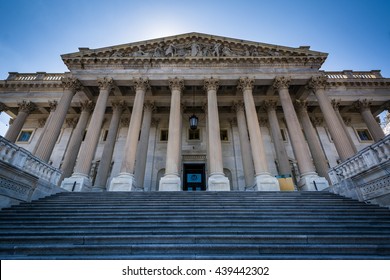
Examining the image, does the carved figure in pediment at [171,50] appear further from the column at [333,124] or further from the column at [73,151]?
the column at [333,124]

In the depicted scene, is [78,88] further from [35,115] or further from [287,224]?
[287,224]

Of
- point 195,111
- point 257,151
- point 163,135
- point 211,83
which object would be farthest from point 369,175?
point 163,135

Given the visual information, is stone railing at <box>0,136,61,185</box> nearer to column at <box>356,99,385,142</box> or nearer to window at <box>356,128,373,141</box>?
column at <box>356,99,385,142</box>

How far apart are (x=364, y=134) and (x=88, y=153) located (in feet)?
88.0

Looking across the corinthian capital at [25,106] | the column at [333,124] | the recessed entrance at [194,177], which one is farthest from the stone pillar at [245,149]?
the corinthian capital at [25,106]

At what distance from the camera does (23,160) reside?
23.8 ft

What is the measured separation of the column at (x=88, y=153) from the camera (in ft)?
37.9

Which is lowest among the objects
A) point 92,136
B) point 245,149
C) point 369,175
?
point 369,175

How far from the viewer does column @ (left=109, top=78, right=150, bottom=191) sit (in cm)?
1152

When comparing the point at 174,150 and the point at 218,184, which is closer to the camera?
the point at 218,184

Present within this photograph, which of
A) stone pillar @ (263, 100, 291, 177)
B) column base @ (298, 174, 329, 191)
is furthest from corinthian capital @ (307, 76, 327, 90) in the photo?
column base @ (298, 174, 329, 191)

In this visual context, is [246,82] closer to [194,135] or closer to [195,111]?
[195,111]

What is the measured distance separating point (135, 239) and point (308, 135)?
1621 centimetres

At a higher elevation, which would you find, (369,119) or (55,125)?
(369,119)
